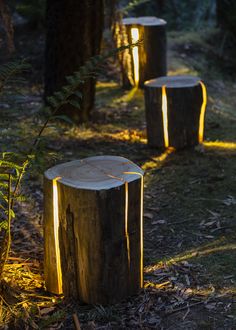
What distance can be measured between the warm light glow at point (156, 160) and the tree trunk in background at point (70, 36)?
3.72ft

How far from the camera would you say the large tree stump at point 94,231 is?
2.98 metres

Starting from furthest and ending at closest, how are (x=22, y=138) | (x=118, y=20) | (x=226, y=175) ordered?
1. (x=118, y=20)
2. (x=22, y=138)
3. (x=226, y=175)

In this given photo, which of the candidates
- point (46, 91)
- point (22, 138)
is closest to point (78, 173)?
point (22, 138)

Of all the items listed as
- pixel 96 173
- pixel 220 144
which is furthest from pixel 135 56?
pixel 96 173

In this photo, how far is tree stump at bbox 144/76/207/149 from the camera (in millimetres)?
5289

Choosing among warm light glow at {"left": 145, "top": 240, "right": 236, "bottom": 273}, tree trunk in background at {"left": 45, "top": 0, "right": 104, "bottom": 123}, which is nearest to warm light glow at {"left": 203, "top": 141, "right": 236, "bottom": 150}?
tree trunk in background at {"left": 45, "top": 0, "right": 104, "bottom": 123}

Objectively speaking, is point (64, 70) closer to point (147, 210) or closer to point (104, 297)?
point (147, 210)

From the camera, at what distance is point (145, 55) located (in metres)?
7.54

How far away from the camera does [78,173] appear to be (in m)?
3.17

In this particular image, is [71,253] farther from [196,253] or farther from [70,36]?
[70,36]

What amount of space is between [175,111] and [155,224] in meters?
1.45

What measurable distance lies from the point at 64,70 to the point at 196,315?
340 cm

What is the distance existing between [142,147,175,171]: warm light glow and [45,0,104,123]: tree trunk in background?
1.13m

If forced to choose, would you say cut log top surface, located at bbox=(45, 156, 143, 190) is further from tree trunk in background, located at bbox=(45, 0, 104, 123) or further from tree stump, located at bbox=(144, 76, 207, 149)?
tree trunk in background, located at bbox=(45, 0, 104, 123)
